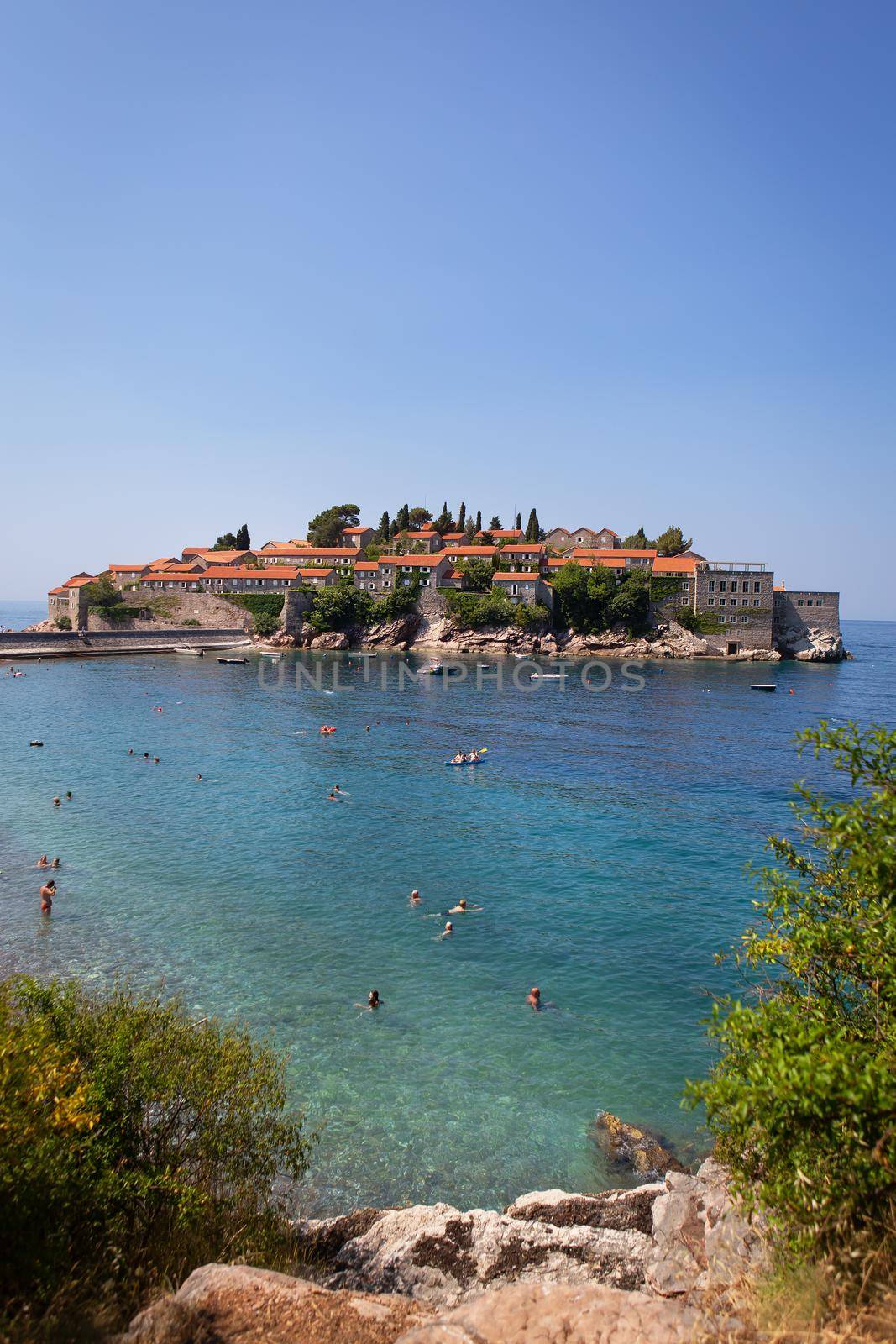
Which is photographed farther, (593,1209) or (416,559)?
(416,559)

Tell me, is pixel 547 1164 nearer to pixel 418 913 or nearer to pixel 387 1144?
pixel 387 1144

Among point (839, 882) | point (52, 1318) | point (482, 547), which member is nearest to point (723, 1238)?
point (839, 882)

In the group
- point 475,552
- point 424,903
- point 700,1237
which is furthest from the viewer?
point 475,552

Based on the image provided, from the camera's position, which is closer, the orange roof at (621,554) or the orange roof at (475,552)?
the orange roof at (621,554)

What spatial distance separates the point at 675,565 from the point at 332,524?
78218 millimetres

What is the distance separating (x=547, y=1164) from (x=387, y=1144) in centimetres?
377

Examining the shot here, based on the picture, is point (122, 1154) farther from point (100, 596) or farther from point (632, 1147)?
point (100, 596)

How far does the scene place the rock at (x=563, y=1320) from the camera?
8.69 meters

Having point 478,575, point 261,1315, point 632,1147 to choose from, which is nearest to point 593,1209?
point 632,1147

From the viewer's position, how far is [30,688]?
80.6m

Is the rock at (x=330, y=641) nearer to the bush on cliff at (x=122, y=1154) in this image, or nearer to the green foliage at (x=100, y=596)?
the green foliage at (x=100, y=596)

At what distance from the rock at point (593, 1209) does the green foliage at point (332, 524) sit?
15900cm

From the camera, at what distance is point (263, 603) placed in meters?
130

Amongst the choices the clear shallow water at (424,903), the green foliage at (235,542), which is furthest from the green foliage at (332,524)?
the clear shallow water at (424,903)
